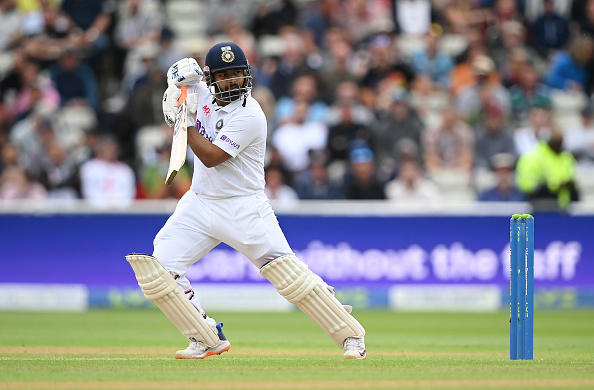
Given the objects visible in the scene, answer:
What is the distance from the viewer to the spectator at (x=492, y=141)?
502 inches

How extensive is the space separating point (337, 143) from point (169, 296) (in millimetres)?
6808

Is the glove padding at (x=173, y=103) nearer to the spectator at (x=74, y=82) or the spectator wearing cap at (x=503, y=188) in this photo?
the spectator wearing cap at (x=503, y=188)

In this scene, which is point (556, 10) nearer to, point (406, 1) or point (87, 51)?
point (406, 1)

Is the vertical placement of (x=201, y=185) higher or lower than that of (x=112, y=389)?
higher

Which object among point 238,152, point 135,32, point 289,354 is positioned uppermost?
point 135,32

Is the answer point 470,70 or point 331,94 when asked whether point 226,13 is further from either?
point 470,70

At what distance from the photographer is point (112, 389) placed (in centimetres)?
478

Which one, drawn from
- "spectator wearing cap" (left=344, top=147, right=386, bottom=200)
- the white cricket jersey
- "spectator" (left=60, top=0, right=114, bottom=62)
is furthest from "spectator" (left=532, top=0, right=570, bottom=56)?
the white cricket jersey

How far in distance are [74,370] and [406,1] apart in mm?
10492

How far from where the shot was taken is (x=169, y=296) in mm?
6180

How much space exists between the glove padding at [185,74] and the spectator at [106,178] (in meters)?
6.52

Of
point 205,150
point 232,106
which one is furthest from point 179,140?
point 232,106

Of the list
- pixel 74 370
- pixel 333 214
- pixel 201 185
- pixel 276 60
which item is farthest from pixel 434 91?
pixel 74 370

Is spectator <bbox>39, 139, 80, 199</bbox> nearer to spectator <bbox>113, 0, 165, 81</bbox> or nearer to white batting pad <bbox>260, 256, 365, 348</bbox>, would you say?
spectator <bbox>113, 0, 165, 81</bbox>
